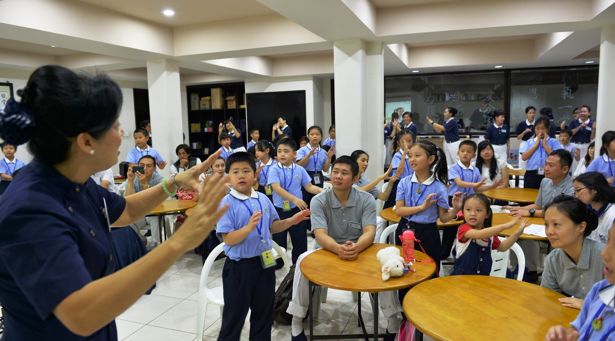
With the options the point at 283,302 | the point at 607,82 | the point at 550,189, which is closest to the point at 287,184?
the point at 283,302

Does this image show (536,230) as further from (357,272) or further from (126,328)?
(126,328)

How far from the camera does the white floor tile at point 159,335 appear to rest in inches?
116

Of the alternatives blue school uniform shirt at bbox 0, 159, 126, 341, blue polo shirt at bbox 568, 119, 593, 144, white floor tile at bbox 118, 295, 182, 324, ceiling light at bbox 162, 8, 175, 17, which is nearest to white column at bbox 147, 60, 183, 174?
ceiling light at bbox 162, 8, 175, 17

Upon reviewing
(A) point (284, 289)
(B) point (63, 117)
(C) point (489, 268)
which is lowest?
(A) point (284, 289)

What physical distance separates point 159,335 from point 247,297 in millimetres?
1069

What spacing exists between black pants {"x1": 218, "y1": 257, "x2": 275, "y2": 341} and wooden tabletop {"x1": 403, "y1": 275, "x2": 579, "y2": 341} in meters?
0.96

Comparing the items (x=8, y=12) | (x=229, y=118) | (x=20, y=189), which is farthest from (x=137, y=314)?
(x=229, y=118)

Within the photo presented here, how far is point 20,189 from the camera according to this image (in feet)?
3.14

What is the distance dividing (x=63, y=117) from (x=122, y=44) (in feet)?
17.1

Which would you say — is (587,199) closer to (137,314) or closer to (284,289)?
(284,289)

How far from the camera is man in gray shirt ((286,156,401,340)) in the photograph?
2.69 meters

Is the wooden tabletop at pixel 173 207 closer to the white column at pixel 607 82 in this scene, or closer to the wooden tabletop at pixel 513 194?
the wooden tabletop at pixel 513 194

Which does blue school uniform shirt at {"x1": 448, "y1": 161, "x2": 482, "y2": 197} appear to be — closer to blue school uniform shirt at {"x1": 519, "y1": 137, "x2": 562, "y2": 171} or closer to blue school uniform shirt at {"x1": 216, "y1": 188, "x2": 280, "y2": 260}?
blue school uniform shirt at {"x1": 519, "y1": 137, "x2": 562, "y2": 171}

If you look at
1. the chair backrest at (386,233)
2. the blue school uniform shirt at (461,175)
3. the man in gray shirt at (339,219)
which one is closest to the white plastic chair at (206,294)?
the man in gray shirt at (339,219)
